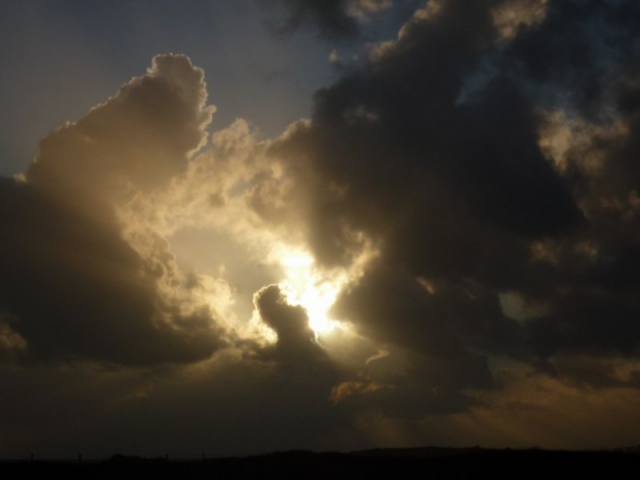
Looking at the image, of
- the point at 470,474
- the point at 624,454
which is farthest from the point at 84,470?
the point at 624,454

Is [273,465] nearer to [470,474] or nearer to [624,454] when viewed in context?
[470,474]

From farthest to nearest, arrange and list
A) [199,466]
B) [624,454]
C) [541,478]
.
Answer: [199,466] < [624,454] < [541,478]

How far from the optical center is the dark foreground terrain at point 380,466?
83750 millimetres

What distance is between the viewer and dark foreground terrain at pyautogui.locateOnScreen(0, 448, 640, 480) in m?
83.8

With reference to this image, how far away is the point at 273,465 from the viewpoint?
305ft

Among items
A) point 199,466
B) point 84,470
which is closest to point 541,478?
point 199,466

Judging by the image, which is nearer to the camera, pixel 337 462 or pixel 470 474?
pixel 470 474

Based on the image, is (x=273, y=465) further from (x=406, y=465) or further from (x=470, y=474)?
(x=470, y=474)

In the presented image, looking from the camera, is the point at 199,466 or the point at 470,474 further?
the point at 199,466

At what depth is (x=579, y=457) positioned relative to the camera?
283ft

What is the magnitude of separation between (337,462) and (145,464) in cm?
2526

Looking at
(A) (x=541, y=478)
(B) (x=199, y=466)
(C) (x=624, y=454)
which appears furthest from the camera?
(B) (x=199, y=466)

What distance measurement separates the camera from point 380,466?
88.3m

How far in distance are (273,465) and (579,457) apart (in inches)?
1460
